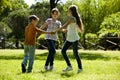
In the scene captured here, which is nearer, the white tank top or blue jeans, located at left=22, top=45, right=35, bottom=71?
blue jeans, located at left=22, top=45, right=35, bottom=71

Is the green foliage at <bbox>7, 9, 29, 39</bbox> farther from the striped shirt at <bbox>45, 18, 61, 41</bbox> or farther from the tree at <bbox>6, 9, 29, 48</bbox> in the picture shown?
the striped shirt at <bbox>45, 18, 61, 41</bbox>

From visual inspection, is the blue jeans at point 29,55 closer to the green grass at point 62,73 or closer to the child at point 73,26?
the green grass at point 62,73

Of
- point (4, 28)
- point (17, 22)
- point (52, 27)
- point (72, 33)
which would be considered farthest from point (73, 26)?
point (4, 28)

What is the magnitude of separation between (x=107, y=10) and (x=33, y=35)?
144 ft

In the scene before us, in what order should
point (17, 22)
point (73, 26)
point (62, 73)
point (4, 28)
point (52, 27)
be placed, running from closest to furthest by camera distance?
point (62, 73) → point (73, 26) → point (52, 27) → point (17, 22) → point (4, 28)

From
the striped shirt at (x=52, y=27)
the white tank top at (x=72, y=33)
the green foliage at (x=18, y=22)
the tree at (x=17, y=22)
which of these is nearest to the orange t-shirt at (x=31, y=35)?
the striped shirt at (x=52, y=27)

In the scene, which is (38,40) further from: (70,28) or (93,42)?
(70,28)

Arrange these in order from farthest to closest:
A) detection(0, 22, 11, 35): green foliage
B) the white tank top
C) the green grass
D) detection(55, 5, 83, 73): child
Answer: detection(0, 22, 11, 35): green foliage → the white tank top → detection(55, 5, 83, 73): child → the green grass

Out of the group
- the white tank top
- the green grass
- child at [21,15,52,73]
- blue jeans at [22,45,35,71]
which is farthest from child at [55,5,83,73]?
blue jeans at [22,45,35,71]

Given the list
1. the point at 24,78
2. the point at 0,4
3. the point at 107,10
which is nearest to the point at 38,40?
the point at 0,4

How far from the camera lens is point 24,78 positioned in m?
9.38

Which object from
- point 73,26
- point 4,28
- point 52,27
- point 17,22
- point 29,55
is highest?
point 73,26

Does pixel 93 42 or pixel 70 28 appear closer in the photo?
pixel 70 28

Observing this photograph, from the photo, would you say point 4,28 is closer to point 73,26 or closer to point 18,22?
point 18,22
